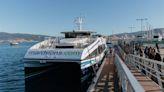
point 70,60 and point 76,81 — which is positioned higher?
point 70,60

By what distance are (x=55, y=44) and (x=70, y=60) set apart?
14.0ft

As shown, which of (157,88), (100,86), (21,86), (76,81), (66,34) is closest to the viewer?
(157,88)

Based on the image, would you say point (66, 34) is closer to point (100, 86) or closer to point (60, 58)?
point (60, 58)

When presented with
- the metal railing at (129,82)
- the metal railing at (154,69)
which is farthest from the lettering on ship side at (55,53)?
the metal railing at (129,82)

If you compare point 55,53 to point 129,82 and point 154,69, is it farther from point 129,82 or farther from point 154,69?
point 129,82

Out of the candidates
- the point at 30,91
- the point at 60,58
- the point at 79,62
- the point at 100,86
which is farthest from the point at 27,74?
the point at 100,86

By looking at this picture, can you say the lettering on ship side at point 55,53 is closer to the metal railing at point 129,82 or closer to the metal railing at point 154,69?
the metal railing at point 154,69

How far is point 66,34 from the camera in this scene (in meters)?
23.9

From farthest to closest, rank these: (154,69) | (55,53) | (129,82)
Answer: (55,53)
(154,69)
(129,82)

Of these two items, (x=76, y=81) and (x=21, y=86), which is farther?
(x=21, y=86)

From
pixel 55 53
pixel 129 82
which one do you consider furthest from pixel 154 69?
pixel 55 53

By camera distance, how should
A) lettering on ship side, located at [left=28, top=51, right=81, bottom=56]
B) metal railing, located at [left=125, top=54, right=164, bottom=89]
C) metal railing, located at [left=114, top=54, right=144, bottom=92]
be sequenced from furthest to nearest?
1. lettering on ship side, located at [left=28, top=51, right=81, bottom=56]
2. metal railing, located at [left=125, top=54, right=164, bottom=89]
3. metal railing, located at [left=114, top=54, right=144, bottom=92]

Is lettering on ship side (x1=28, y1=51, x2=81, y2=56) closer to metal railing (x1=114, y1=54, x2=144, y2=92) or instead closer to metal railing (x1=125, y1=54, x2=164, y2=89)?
metal railing (x1=125, y1=54, x2=164, y2=89)

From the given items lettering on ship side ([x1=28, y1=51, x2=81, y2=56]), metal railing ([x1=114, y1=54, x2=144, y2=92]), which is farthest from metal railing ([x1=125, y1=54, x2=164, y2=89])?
lettering on ship side ([x1=28, y1=51, x2=81, y2=56])
